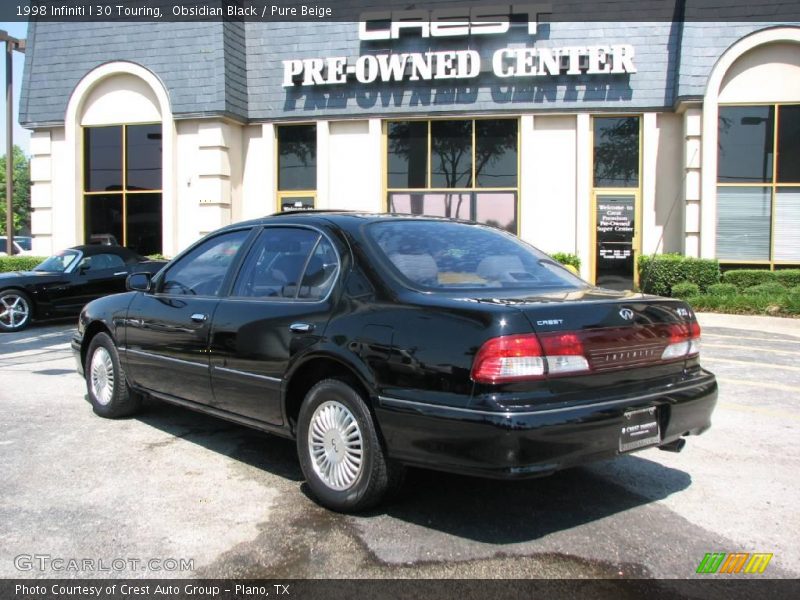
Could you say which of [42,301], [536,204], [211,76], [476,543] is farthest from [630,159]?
[476,543]

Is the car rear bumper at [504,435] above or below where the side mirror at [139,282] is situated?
below

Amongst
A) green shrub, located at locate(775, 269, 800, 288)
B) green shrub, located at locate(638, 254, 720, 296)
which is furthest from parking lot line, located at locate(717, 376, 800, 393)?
green shrub, located at locate(775, 269, 800, 288)

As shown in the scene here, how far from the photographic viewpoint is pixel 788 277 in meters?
14.3

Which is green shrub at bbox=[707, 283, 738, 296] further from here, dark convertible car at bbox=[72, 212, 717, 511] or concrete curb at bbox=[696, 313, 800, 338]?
dark convertible car at bbox=[72, 212, 717, 511]

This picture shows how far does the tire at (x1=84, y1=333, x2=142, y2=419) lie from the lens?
5629 mm

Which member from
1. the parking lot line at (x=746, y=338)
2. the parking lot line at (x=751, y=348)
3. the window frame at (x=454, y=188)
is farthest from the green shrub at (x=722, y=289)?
the parking lot line at (x=751, y=348)

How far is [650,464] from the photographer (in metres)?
4.75

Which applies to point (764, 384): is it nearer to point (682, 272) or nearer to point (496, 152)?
point (682, 272)

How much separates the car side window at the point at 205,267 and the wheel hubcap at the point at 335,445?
1370 millimetres

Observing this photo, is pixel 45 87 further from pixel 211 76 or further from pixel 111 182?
pixel 211 76

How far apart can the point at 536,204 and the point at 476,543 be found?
1344cm

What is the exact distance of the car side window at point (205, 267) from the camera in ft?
15.9

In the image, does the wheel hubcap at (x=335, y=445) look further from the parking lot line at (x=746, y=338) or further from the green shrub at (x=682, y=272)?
the green shrub at (x=682, y=272)

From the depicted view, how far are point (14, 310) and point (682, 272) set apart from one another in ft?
40.5
